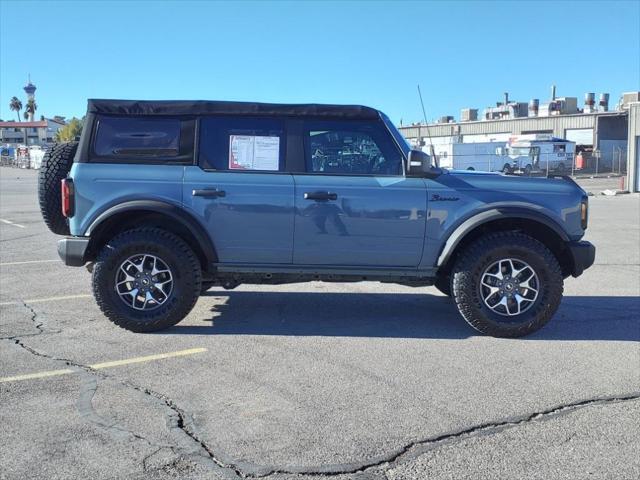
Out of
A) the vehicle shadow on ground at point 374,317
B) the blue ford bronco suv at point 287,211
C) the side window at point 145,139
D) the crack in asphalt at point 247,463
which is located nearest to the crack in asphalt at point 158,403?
the crack in asphalt at point 247,463

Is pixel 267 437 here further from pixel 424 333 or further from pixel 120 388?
pixel 424 333

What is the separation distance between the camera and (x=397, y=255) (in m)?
5.92

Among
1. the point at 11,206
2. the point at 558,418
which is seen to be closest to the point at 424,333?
the point at 558,418

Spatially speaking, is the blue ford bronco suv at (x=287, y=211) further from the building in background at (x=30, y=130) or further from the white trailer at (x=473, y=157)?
the building in background at (x=30, y=130)

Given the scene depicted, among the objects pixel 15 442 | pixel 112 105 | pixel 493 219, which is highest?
pixel 112 105

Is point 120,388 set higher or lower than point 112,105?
lower

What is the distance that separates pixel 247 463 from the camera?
345 cm

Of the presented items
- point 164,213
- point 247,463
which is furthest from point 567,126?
point 247,463

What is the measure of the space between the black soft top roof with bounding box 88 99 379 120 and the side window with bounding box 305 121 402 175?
98mm

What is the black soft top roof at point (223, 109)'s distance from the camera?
5.89 metres

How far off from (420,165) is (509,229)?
1.16 metres

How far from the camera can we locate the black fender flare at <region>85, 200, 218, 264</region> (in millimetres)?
5699

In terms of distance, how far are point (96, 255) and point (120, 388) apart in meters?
1.85

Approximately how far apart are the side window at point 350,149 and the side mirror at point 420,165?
0.59 feet
